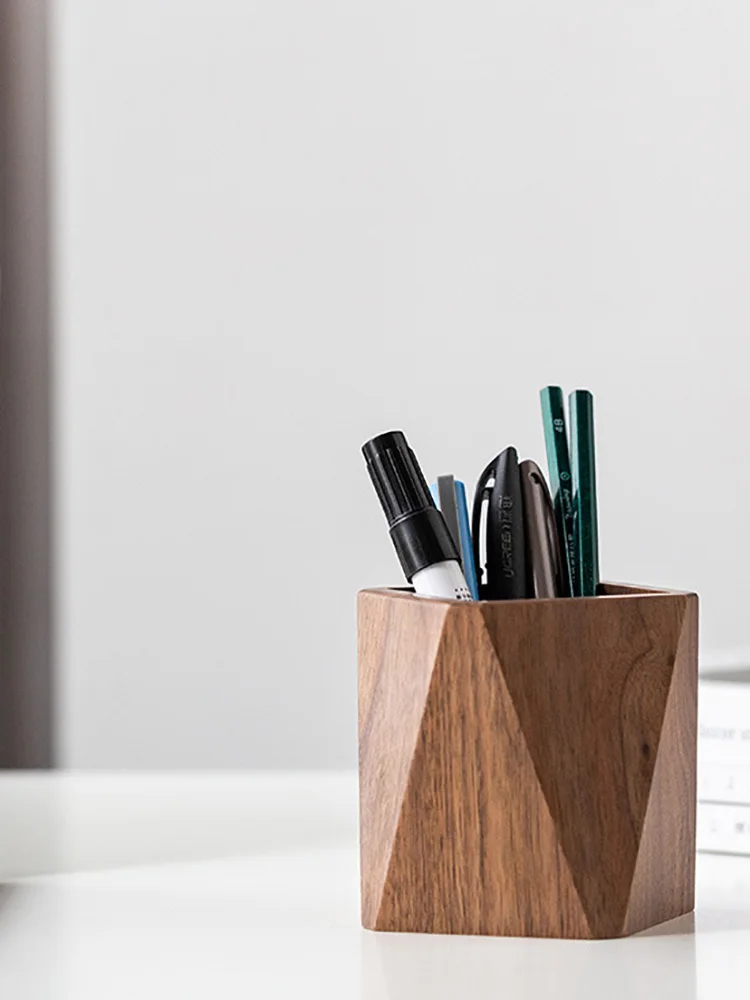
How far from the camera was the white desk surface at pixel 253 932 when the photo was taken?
1.18 feet

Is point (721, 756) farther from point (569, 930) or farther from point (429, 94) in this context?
point (429, 94)

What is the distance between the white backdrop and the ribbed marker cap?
1.70 ft

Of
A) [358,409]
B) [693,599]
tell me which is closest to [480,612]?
[693,599]

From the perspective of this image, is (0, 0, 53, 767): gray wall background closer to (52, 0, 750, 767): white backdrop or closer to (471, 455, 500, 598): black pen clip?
(52, 0, 750, 767): white backdrop

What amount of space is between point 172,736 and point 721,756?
0.58m

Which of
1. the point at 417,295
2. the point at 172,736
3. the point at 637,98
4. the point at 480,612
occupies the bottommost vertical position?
the point at 172,736

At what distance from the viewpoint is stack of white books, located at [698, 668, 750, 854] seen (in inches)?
18.8

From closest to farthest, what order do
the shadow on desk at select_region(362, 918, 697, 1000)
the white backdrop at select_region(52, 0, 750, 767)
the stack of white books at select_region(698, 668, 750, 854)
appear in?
1. the shadow on desk at select_region(362, 918, 697, 1000)
2. the stack of white books at select_region(698, 668, 750, 854)
3. the white backdrop at select_region(52, 0, 750, 767)

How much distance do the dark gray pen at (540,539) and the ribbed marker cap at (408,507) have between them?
25 mm

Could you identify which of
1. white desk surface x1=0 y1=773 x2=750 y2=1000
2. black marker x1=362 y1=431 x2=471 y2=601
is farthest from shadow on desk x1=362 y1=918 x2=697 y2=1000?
black marker x1=362 y1=431 x2=471 y2=601

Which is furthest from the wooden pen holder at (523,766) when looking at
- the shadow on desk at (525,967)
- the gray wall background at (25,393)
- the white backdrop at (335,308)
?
the gray wall background at (25,393)

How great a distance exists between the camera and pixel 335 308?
0.95m

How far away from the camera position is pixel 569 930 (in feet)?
1.27

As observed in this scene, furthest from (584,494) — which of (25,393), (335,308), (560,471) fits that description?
(25,393)
